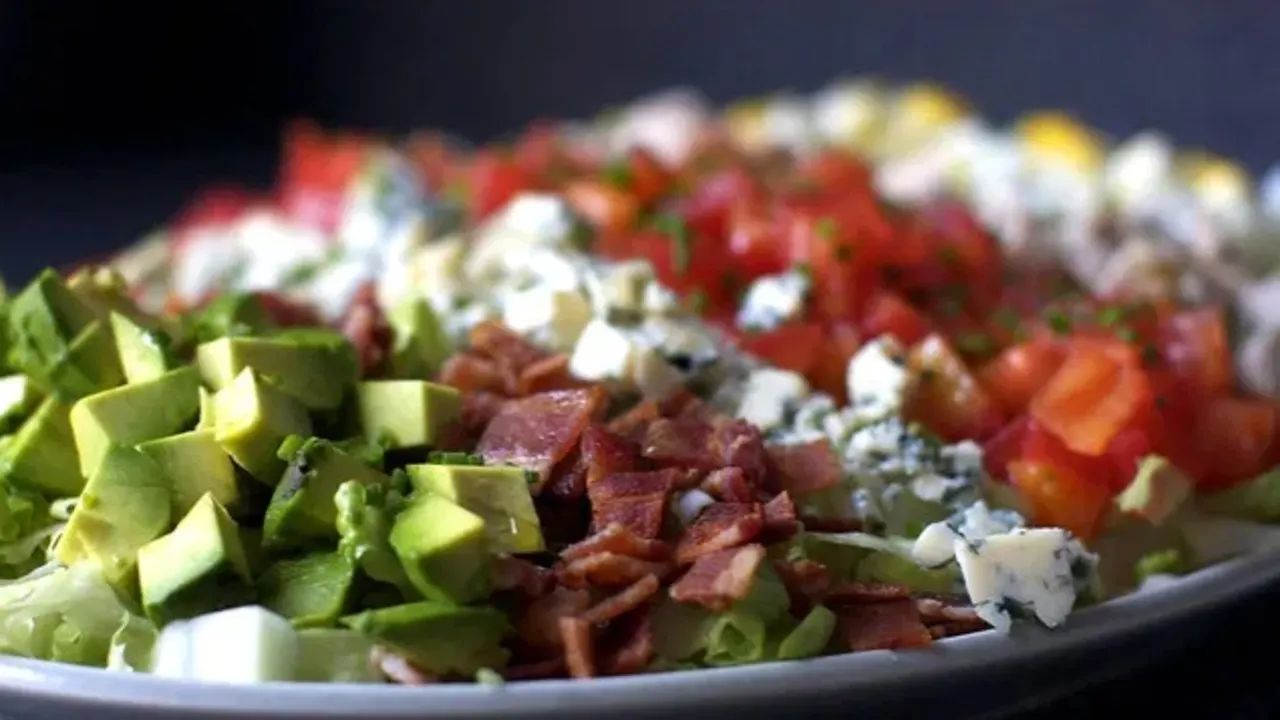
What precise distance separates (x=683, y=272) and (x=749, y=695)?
0.74 meters

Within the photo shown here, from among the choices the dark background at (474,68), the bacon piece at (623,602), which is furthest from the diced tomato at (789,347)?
the dark background at (474,68)

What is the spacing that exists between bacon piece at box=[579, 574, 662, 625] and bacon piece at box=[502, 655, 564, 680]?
39mm

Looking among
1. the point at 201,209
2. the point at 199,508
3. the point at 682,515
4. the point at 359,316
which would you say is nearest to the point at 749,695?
the point at 682,515

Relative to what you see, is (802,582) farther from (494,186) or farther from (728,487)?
(494,186)

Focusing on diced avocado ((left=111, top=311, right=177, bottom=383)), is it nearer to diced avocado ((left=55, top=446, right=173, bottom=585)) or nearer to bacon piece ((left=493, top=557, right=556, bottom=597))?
diced avocado ((left=55, top=446, right=173, bottom=585))

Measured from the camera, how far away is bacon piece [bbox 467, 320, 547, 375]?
1.31m

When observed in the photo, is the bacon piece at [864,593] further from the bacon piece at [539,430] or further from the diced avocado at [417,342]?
the diced avocado at [417,342]

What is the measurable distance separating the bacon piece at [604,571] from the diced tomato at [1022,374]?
529mm

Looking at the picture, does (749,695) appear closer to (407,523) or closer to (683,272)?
(407,523)

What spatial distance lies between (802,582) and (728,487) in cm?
10

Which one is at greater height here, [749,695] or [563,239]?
[563,239]

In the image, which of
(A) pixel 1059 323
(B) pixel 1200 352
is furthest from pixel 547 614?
(B) pixel 1200 352

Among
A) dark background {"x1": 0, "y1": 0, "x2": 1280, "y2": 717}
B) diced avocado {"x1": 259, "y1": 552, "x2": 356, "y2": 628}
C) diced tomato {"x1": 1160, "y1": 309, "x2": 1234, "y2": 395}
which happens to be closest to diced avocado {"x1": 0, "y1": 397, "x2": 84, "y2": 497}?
diced avocado {"x1": 259, "y1": 552, "x2": 356, "y2": 628}

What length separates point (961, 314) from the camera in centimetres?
161
